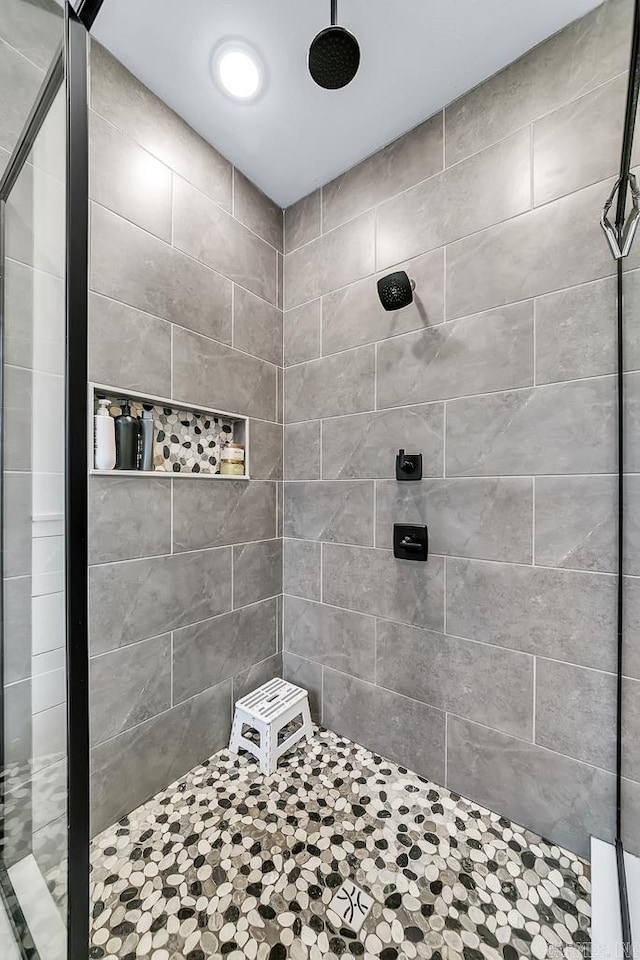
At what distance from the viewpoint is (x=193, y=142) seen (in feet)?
4.54

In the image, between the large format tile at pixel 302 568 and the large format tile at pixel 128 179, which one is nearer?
the large format tile at pixel 128 179

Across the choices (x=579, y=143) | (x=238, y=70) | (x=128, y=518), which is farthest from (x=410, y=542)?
(x=238, y=70)

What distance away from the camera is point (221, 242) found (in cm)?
149

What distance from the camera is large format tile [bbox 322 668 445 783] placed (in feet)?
4.27

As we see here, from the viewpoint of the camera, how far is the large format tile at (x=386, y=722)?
1303mm

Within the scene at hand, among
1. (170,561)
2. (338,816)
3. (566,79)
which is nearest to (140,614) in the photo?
(170,561)

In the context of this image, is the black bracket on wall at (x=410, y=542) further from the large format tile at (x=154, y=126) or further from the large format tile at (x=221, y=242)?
the large format tile at (x=154, y=126)

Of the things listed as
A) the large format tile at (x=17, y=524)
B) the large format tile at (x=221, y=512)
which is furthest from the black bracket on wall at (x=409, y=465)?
the large format tile at (x=17, y=524)

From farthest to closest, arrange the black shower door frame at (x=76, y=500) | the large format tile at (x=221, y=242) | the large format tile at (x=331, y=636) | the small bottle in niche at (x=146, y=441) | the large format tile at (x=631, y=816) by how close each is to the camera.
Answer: the large format tile at (x=331, y=636) < the large format tile at (x=221, y=242) < the small bottle in niche at (x=146, y=441) < the large format tile at (x=631, y=816) < the black shower door frame at (x=76, y=500)

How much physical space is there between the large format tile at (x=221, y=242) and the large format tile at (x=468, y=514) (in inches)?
40.8

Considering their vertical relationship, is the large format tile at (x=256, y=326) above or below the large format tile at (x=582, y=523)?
above

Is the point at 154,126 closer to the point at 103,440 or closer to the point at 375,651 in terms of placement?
the point at 103,440

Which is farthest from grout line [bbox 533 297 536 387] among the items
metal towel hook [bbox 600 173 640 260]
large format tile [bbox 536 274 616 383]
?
metal towel hook [bbox 600 173 640 260]

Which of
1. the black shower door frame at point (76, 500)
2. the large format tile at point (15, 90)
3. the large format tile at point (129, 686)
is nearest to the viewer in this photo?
the black shower door frame at point (76, 500)
